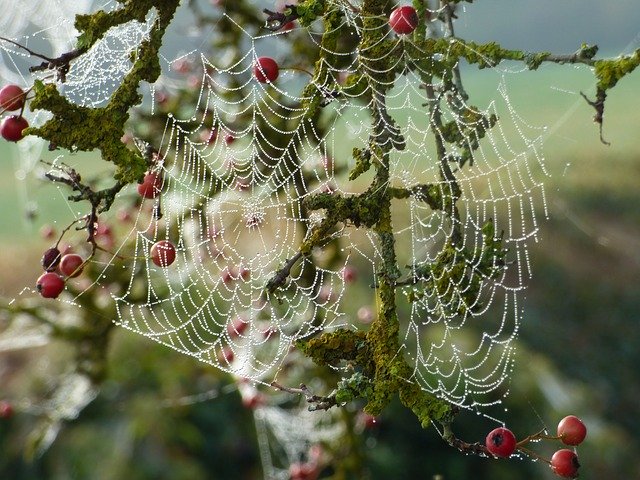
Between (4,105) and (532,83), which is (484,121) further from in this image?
(532,83)

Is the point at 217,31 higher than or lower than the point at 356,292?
higher

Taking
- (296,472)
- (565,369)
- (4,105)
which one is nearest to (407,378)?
(4,105)

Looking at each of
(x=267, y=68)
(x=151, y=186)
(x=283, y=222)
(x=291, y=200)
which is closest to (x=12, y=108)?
(x=151, y=186)

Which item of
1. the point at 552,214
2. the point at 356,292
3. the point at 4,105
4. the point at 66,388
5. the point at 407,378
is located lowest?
the point at 66,388

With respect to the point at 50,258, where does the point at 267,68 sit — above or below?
above

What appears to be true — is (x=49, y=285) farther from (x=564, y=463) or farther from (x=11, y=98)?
(x=564, y=463)

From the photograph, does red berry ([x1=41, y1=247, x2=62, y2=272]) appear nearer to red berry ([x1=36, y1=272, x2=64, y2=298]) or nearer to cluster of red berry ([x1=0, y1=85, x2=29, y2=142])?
red berry ([x1=36, y1=272, x2=64, y2=298])

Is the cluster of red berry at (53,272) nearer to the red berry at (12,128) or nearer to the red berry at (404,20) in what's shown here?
the red berry at (12,128)
